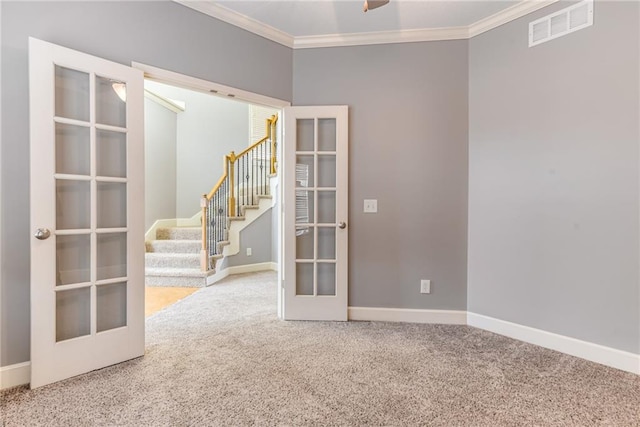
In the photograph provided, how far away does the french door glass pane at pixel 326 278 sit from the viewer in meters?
3.13

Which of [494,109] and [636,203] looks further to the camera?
[494,109]

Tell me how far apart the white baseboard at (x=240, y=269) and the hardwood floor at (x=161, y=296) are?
1.20 feet

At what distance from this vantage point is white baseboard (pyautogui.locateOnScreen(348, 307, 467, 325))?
301cm

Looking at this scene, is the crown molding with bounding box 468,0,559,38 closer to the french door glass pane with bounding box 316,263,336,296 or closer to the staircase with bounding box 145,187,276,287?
the french door glass pane with bounding box 316,263,336,296

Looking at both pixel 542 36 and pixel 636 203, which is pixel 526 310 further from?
pixel 542 36

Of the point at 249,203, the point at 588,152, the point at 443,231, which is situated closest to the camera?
the point at 588,152

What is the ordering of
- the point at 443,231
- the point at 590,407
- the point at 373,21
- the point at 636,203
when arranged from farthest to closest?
the point at 443,231 → the point at 373,21 → the point at 636,203 → the point at 590,407

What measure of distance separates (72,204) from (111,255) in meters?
0.41

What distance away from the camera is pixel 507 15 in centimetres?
266

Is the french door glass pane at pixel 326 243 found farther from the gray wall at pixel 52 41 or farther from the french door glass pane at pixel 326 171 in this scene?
the gray wall at pixel 52 41

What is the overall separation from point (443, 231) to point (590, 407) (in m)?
1.58

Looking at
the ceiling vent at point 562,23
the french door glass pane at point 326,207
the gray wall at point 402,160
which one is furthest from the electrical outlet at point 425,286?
the ceiling vent at point 562,23

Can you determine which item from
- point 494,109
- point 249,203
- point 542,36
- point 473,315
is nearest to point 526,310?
point 473,315

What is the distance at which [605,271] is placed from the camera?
222 centimetres
